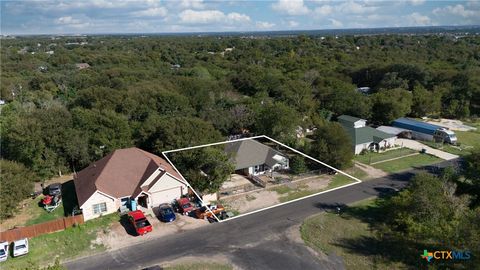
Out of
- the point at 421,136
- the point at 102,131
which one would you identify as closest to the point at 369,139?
the point at 421,136

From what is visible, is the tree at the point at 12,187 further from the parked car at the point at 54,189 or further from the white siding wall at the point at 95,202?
the white siding wall at the point at 95,202

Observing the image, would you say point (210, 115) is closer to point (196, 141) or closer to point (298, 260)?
point (196, 141)

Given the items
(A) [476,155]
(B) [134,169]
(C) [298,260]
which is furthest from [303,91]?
(C) [298,260]

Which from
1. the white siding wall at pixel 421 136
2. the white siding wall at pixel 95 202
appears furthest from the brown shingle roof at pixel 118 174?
the white siding wall at pixel 421 136

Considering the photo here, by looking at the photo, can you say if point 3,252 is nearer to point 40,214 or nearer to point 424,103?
point 40,214

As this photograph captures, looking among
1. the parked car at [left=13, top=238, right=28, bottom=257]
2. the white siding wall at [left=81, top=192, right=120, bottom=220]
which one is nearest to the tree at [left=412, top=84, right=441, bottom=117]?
the white siding wall at [left=81, top=192, right=120, bottom=220]
